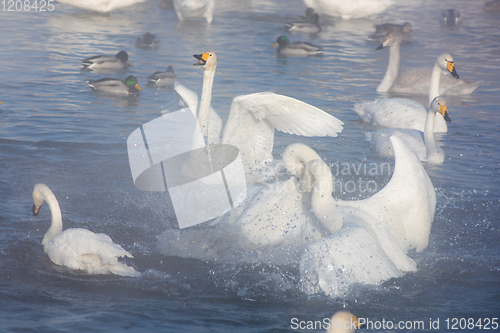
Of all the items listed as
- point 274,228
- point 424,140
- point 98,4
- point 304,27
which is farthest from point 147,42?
point 274,228

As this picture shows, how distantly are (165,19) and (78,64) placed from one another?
302 inches

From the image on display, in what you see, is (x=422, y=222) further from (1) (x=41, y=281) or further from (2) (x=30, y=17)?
(2) (x=30, y=17)

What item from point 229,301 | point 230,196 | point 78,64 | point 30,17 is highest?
point 30,17

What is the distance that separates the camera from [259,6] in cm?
2416

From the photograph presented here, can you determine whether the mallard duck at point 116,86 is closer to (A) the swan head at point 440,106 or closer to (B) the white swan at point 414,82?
(B) the white swan at point 414,82

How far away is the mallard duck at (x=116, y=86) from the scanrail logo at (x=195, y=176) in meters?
3.65

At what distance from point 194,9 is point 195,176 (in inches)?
527

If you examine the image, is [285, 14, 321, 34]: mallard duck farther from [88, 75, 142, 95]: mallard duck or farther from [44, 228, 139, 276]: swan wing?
[44, 228, 139, 276]: swan wing

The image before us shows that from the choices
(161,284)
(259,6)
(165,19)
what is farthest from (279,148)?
(259,6)

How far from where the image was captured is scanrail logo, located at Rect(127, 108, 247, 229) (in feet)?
21.5

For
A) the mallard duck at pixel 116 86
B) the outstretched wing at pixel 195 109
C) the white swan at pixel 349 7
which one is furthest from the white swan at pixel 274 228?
the white swan at pixel 349 7

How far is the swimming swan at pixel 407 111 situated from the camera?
30.8 ft

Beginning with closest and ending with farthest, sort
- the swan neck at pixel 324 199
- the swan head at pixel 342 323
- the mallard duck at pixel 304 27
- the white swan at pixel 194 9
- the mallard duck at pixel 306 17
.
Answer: the swan head at pixel 342 323 → the swan neck at pixel 324 199 → the mallard duck at pixel 304 27 → the white swan at pixel 194 9 → the mallard duck at pixel 306 17

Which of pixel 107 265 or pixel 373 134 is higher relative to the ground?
pixel 373 134
